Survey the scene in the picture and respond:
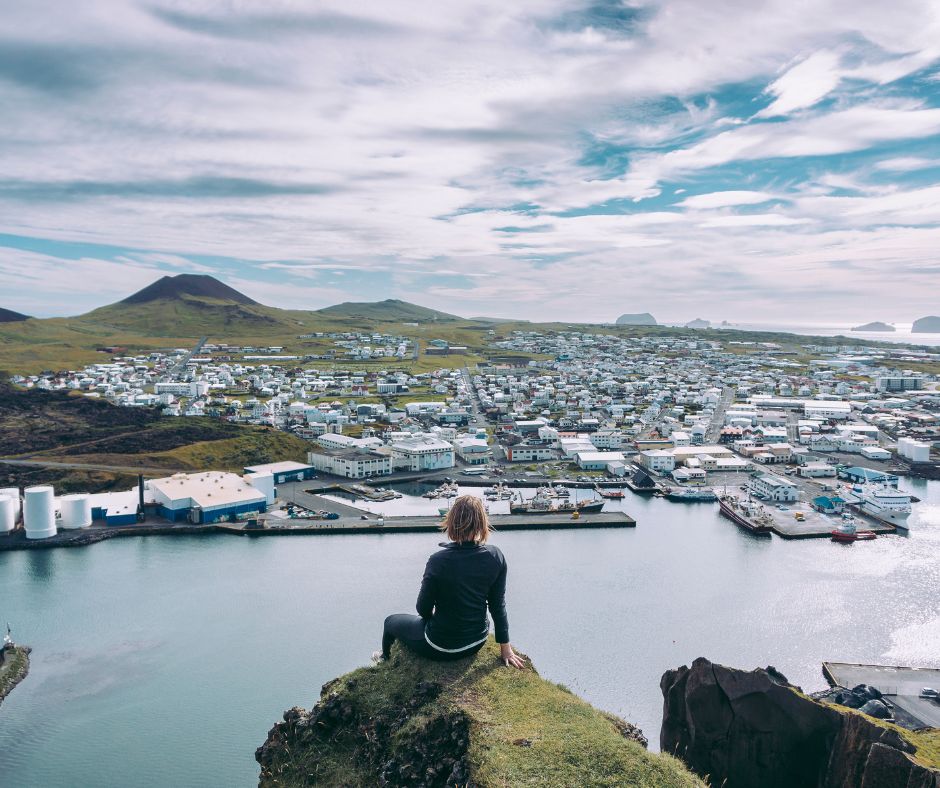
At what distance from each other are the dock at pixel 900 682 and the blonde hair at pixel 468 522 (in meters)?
7.27

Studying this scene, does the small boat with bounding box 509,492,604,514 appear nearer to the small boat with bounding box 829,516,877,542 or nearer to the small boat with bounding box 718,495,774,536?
the small boat with bounding box 718,495,774,536

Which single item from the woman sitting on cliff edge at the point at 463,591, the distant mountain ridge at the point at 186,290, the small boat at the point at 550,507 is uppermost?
the distant mountain ridge at the point at 186,290

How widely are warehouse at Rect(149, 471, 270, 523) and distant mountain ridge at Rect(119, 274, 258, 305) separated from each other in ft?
217

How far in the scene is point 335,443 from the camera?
23.4 meters

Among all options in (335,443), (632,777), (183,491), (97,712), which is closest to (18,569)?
(183,491)

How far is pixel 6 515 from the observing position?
598 inches

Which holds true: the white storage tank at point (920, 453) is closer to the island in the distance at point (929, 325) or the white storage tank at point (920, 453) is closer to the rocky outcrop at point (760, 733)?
the rocky outcrop at point (760, 733)

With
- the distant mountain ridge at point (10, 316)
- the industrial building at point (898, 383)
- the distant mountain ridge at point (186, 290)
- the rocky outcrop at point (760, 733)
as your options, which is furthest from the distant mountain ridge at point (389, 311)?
the rocky outcrop at point (760, 733)

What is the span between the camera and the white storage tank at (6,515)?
15117 mm

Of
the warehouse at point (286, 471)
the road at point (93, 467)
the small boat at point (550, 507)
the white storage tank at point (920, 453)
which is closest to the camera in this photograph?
the small boat at point (550, 507)

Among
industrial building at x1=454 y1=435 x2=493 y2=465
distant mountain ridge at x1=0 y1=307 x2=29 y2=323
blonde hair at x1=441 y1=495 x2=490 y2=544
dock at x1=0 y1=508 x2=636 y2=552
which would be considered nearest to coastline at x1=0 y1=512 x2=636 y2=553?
dock at x1=0 y1=508 x2=636 y2=552

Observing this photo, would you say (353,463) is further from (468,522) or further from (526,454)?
(468,522)

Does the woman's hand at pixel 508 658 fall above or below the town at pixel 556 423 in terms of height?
above

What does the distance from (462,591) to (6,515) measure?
1665cm
